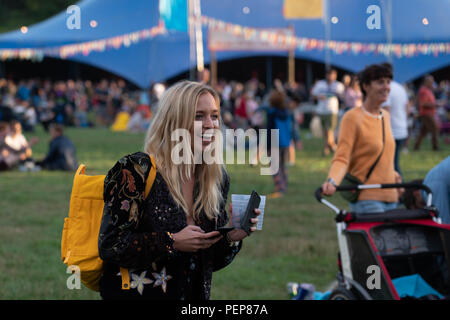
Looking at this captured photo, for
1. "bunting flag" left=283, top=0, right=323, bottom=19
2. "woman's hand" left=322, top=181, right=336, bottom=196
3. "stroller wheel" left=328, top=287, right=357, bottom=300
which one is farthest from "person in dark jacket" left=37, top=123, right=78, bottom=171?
"stroller wheel" left=328, top=287, right=357, bottom=300

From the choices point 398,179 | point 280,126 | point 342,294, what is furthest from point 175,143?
point 280,126

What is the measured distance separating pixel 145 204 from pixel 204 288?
17.5 inches

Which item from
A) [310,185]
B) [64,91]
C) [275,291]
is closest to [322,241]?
[275,291]

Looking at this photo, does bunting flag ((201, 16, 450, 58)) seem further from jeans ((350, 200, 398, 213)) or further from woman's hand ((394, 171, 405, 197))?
jeans ((350, 200, 398, 213))

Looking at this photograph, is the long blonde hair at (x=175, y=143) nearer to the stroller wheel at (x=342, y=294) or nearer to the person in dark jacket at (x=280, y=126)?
the stroller wheel at (x=342, y=294)

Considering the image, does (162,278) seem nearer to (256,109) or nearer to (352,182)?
(352,182)

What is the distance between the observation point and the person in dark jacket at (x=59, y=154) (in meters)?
13.4

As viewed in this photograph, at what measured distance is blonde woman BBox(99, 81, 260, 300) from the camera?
2477 millimetres

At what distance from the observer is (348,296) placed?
13.1 ft

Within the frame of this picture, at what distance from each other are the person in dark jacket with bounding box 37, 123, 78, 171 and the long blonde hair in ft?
36.5

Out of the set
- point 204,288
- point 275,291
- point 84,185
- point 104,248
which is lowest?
point 275,291

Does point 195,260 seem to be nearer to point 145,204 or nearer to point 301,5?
point 145,204

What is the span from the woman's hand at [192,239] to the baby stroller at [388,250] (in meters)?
1.75

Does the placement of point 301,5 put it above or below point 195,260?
above
